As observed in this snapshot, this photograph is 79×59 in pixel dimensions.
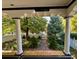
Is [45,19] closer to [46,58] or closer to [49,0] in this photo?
[46,58]

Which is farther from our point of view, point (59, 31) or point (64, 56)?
point (59, 31)

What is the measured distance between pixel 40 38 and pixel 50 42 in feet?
2.81

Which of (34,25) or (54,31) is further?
(54,31)

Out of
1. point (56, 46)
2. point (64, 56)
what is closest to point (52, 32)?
Answer: point (56, 46)

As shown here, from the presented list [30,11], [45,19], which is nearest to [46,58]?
[30,11]

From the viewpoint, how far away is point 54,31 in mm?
11430

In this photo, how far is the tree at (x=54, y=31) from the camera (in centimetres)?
1088

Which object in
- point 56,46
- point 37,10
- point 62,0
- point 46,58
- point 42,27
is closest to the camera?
point 62,0

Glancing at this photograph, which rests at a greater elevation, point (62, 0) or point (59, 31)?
point (62, 0)

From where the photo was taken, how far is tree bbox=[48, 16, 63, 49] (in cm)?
1088

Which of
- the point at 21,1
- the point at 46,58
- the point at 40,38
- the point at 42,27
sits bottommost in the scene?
the point at 46,58

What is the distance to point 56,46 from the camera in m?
10.6

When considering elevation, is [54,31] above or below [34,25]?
below

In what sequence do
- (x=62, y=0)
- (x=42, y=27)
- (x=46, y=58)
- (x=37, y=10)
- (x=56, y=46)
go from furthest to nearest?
(x=42, y=27), (x=56, y=46), (x=46, y=58), (x=37, y=10), (x=62, y=0)
